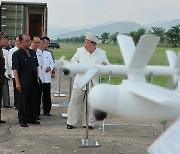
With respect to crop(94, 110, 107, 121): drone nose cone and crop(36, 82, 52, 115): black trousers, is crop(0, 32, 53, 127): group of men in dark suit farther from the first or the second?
crop(94, 110, 107, 121): drone nose cone

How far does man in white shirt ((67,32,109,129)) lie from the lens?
6528 mm

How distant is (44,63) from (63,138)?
6.66 ft

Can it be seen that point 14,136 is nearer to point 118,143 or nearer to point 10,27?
point 118,143

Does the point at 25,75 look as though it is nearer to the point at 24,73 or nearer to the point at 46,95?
the point at 24,73

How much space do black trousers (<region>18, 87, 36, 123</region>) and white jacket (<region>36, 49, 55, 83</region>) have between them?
71cm

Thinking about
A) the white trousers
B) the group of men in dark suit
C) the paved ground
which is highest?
the group of men in dark suit

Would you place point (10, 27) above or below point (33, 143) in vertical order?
above

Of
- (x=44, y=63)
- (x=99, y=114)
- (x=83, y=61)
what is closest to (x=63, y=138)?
(x=83, y=61)

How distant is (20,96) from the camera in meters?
6.88

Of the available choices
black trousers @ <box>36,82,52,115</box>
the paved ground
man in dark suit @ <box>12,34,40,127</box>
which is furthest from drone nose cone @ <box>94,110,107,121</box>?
black trousers @ <box>36,82,52,115</box>

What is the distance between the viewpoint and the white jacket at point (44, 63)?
7678mm

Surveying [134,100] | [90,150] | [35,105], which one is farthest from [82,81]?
[35,105]

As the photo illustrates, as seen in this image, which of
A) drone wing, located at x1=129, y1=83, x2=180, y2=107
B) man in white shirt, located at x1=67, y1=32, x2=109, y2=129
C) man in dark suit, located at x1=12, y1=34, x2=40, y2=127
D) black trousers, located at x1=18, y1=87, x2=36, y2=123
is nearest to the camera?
drone wing, located at x1=129, y1=83, x2=180, y2=107

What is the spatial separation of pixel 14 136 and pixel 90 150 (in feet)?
4.56
